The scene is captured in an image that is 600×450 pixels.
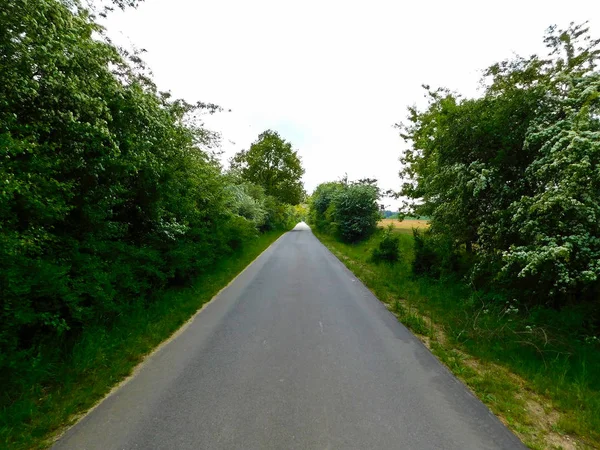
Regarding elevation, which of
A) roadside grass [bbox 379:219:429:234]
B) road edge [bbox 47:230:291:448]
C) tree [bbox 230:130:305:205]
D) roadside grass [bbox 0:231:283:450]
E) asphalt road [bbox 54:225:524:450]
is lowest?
road edge [bbox 47:230:291:448]

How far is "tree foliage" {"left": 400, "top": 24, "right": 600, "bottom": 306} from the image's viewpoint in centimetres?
448

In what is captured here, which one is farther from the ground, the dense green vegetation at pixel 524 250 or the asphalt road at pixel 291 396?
the dense green vegetation at pixel 524 250

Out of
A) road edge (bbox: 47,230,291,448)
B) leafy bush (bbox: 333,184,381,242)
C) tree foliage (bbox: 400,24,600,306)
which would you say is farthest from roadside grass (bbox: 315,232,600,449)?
leafy bush (bbox: 333,184,381,242)

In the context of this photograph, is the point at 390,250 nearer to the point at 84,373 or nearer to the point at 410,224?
the point at 84,373

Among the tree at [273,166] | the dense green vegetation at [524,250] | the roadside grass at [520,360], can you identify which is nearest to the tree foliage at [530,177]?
the dense green vegetation at [524,250]

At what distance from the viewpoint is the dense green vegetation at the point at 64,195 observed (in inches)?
128

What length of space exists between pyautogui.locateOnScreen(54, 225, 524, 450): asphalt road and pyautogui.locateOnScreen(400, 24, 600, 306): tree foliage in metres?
2.59

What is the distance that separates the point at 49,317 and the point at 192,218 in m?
5.60

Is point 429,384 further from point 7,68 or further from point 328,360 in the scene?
point 7,68

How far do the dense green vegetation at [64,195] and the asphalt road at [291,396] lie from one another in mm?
772

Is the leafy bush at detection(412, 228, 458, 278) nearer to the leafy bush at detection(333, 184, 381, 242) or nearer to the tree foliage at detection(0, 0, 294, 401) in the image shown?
the tree foliage at detection(0, 0, 294, 401)

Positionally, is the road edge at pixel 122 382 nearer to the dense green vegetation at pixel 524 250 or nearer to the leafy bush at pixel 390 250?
the dense green vegetation at pixel 524 250

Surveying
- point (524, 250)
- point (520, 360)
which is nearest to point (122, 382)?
point (520, 360)

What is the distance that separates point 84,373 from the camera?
381cm
